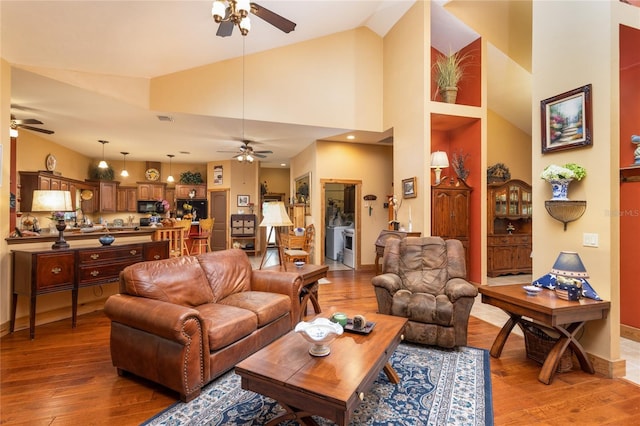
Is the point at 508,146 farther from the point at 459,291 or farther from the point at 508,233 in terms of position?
the point at 459,291

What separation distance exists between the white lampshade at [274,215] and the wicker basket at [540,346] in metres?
2.53

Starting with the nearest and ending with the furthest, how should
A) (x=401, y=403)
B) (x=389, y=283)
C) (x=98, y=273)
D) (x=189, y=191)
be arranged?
(x=401, y=403) < (x=389, y=283) < (x=98, y=273) < (x=189, y=191)

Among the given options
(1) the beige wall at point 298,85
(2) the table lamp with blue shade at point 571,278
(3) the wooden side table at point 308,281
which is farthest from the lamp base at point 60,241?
(2) the table lamp with blue shade at point 571,278

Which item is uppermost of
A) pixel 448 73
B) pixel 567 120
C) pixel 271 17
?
pixel 448 73

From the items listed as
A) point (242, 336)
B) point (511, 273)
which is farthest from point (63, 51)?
Result: point (511, 273)

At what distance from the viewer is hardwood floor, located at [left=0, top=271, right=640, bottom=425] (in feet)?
6.16

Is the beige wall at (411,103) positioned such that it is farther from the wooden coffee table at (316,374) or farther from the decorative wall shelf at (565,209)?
the wooden coffee table at (316,374)

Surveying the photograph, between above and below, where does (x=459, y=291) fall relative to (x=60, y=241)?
below

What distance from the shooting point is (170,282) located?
257cm

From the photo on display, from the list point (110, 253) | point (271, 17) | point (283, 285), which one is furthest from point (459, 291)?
point (110, 253)

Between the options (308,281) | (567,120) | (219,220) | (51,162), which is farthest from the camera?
(219,220)

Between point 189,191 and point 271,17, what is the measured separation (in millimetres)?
7425

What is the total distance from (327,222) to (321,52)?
469cm

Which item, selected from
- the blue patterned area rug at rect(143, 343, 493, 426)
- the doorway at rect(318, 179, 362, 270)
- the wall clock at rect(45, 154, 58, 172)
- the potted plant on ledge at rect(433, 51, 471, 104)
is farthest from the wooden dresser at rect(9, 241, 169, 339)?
the potted plant on ledge at rect(433, 51, 471, 104)
